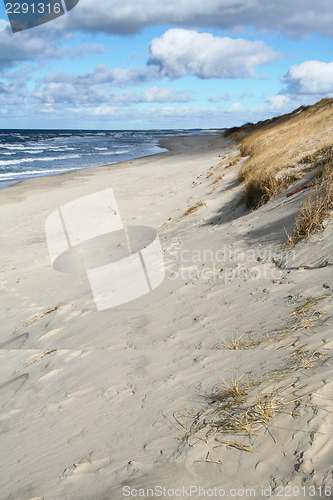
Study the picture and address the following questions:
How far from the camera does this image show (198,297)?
4.24 meters

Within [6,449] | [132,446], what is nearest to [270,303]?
[132,446]

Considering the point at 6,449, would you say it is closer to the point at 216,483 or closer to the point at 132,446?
the point at 132,446

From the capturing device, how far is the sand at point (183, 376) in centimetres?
191

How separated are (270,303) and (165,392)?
1375 mm

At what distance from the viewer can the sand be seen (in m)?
1.91

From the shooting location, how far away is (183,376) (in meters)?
2.81
